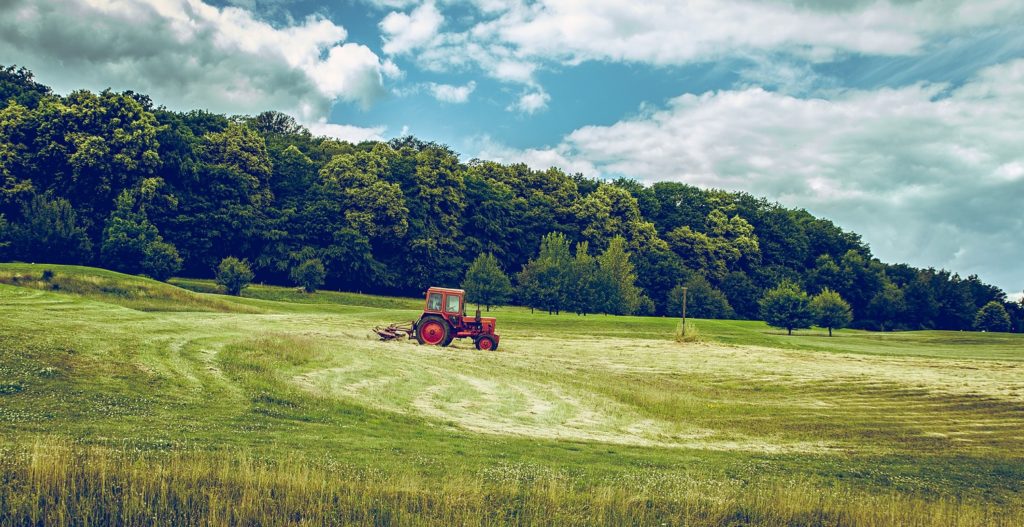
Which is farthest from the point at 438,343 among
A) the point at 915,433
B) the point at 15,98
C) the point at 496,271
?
the point at 15,98

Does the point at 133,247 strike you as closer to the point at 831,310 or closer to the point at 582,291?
the point at 582,291

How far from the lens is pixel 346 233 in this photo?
84000 mm

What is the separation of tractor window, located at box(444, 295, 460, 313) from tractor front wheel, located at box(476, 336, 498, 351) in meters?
1.92

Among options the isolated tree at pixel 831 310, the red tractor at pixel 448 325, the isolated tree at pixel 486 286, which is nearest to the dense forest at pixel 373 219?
the isolated tree at pixel 486 286

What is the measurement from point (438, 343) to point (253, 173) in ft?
197

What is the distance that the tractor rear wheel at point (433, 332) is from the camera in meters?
35.0

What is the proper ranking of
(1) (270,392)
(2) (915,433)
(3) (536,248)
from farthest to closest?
(3) (536,248)
(2) (915,433)
(1) (270,392)

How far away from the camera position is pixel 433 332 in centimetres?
3528

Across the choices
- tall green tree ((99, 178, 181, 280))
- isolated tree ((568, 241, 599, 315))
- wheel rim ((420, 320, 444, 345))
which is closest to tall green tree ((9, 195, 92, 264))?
tall green tree ((99, 178, 181, 280))

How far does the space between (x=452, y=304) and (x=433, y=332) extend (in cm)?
180

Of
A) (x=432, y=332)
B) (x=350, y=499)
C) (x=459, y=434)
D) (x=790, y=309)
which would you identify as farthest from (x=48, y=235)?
(x=790, y=309)

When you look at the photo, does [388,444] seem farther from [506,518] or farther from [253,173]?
[253,173]

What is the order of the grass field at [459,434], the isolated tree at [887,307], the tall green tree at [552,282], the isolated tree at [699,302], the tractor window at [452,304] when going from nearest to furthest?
1. the grass field at [459,434]
2. the tractor window at [452,304]
3. the tall green tree at [552,282]
4. the isolated tree at [699,302]
5. the isolated tree at [887,307]

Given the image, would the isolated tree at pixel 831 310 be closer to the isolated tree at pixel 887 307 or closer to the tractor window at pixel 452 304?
the isolated tree at pixel 887 307
